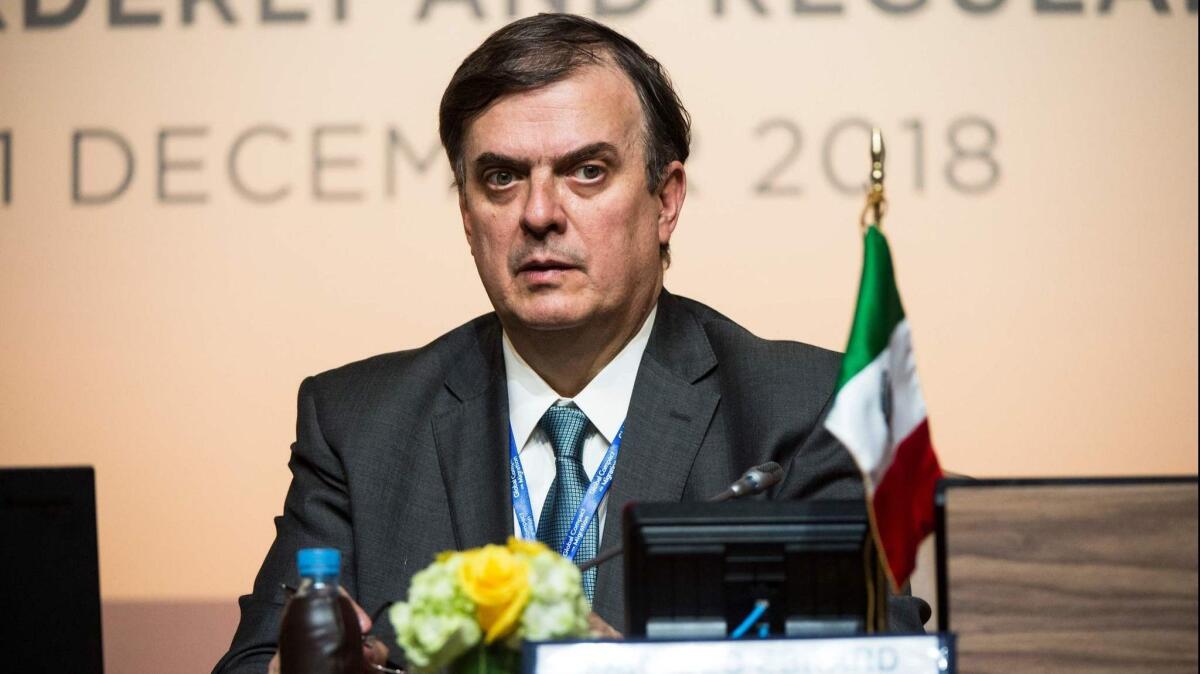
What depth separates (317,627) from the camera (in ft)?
5.62

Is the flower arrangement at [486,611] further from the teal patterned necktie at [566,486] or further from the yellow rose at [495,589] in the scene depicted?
the teal patterned necktie at [566,486]

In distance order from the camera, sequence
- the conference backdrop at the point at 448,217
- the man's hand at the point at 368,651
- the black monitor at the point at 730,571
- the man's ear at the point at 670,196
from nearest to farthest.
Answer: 1. the black monitor at the point at 730,571
2. the man's hand at the point at 368,651
3. the man's ear at the point at 670,196
4. the conference backdrop at the point at 448,217

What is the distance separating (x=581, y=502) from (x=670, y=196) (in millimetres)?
710

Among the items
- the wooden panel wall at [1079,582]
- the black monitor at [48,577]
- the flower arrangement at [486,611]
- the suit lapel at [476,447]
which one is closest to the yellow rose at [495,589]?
the flower arrangement at [486,611]

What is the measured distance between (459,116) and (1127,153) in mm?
1738

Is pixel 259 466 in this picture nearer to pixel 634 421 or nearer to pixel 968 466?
pixel 634 421

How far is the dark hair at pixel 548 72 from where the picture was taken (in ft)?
8.88

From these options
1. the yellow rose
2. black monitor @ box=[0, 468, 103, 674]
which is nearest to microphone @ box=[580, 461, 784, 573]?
the yellow rose

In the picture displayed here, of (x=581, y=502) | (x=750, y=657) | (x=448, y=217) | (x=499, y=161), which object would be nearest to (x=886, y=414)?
(x=750, y=657)

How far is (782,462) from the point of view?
2.60 meters

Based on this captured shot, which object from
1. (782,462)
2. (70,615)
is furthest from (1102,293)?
(70,615)

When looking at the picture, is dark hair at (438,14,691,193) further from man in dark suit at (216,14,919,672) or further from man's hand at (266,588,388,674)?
man's hand at (266,588,388,674)

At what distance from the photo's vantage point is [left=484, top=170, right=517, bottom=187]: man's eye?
8.89ft

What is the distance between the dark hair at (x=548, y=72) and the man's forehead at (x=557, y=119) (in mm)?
20
